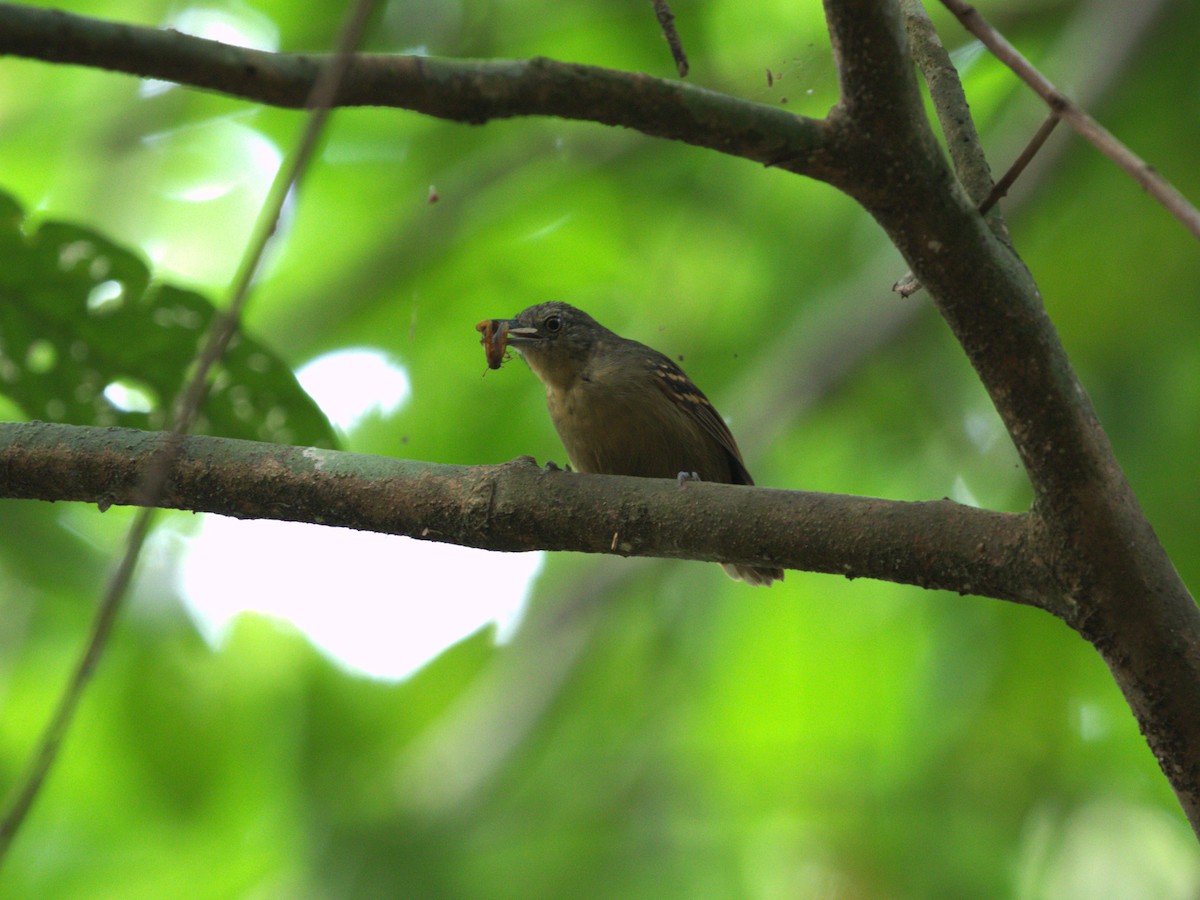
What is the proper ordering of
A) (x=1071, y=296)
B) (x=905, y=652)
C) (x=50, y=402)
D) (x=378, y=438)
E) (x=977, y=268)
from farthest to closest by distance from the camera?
1. (x=905, y=652)
2. (x=378, y=438)
3. (x=1071, y=296)
4. (x=50, y=402)
5. (x=977, y=268)

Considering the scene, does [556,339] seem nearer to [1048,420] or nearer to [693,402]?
[693,402]

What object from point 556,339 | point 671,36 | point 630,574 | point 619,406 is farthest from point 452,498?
point 630,574

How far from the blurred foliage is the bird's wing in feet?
3.13

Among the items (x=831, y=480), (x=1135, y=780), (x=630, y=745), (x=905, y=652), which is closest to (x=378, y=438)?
(x=630, y=745)

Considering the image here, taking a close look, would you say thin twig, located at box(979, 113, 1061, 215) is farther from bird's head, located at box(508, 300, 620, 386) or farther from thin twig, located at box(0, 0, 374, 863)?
bird's head, located at box(508, 300, 620, 386)

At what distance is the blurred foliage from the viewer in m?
6.14

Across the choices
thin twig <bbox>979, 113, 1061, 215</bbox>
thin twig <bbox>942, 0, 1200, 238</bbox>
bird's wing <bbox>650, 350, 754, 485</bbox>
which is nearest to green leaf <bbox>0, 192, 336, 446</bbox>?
bird's wing <bbox>650, 350, 754, 485</bbox>

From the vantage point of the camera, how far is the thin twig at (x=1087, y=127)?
1.82 m

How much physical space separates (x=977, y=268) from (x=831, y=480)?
5.38 meters

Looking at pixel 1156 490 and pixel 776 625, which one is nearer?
pixel 1156 490

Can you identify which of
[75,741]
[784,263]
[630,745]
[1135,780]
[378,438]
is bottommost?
[75,741]

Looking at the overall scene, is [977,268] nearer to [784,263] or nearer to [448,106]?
[448,106]

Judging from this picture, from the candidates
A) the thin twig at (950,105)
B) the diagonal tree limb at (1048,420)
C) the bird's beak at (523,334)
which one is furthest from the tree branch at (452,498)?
the bird's beak at (523,334)

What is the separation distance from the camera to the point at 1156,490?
542 centimetres
